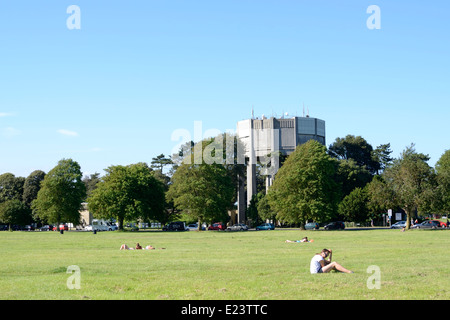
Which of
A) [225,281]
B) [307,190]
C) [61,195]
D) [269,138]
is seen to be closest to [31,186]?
[61,195]

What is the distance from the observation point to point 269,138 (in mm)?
123875

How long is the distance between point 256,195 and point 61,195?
4234cm

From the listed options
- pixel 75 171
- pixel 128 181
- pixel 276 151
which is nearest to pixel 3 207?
pixel 75 171

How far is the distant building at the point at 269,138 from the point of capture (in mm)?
121938

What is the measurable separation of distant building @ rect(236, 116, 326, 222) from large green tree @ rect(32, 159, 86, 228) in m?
36.8

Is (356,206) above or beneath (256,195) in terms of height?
beneath

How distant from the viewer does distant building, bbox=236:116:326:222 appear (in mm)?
121938

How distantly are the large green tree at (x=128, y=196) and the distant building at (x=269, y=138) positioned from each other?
87.4ft

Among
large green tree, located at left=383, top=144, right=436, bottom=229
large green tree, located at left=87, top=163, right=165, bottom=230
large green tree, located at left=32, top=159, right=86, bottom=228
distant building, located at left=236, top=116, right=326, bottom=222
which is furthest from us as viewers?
distant building, located at left=236, top=116, right=326, bottom=222

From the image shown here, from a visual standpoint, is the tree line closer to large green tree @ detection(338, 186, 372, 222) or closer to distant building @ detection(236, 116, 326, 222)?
large green tree @ detection(338, 186, 372, 222)

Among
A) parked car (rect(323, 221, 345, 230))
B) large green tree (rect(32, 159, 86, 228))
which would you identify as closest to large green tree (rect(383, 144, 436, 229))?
parked car (rect(323, 221, 345, 230))

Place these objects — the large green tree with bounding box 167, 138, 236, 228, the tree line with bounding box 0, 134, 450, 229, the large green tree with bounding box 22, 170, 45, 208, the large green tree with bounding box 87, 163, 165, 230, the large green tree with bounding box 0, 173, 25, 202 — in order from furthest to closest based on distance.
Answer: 1. the large green tree with bounding box 0, 173, 25, 202
2. the large green tree with bounding box 22, 170, 45, 208
3. the large green tree with bounding box 87, 163, 165, 230
4. the large green tree with bounding box 167, 138, 236, 228
5. the tree line with bounding box 0, 134, 450, 229

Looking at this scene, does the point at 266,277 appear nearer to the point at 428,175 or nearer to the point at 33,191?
the point at 428,175

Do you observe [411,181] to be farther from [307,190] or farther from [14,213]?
[14,213]
